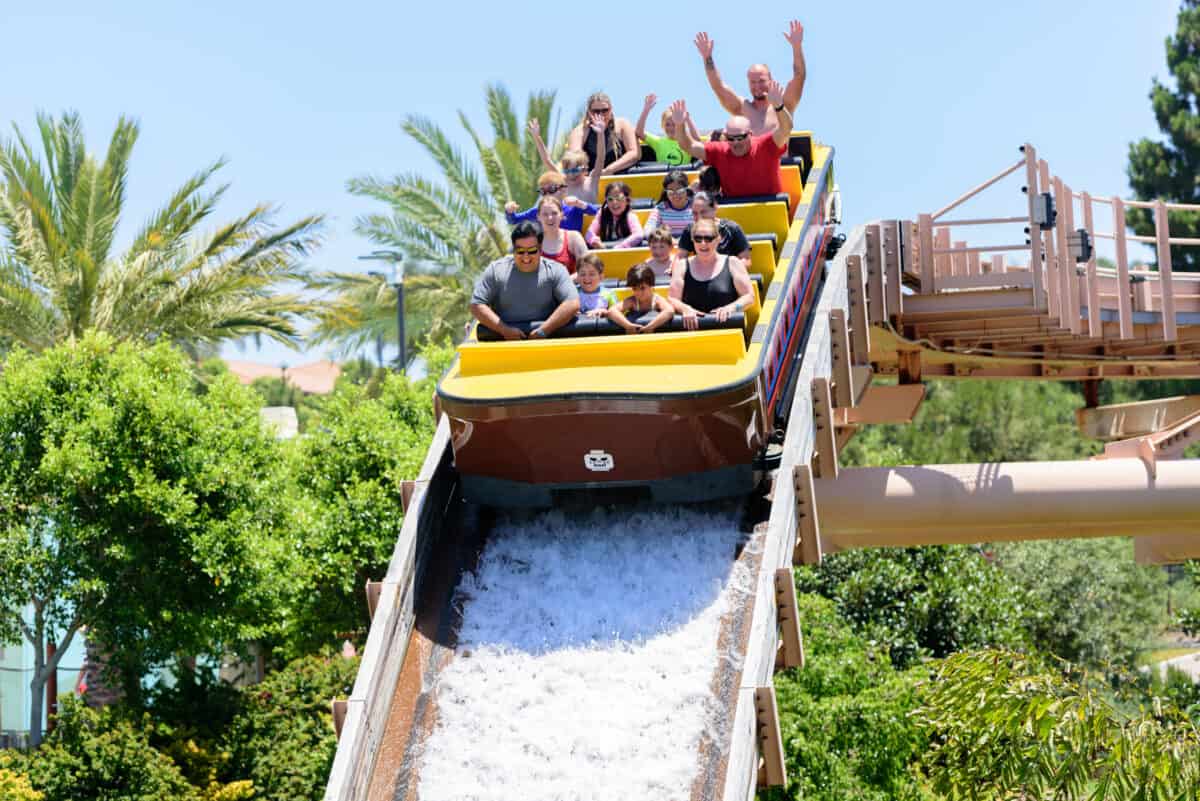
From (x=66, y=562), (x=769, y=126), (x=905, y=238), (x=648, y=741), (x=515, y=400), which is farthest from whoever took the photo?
(x=66, y=562)

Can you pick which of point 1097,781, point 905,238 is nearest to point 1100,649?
point 905,238

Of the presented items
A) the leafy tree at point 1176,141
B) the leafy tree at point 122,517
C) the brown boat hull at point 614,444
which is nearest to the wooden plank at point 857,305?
the brown boat hull at point 614,444

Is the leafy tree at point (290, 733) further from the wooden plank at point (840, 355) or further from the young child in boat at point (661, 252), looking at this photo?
the young child in boat at point (661, 252)

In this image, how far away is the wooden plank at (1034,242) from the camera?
13258 millimetres

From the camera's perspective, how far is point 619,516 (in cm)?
909

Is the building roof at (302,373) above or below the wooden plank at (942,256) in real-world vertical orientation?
above

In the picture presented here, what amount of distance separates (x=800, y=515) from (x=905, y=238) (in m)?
5.93

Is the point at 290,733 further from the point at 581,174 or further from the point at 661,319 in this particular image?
the point at 661,319

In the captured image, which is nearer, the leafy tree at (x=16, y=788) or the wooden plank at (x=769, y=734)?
the wooden plank at (x=769, y=734)

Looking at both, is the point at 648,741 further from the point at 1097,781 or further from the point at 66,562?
the point at 66,562

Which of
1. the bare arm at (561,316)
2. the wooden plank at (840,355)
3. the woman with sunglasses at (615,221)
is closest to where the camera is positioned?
the bare arm at (561,316)

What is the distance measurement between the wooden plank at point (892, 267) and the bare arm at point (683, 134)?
2551mm

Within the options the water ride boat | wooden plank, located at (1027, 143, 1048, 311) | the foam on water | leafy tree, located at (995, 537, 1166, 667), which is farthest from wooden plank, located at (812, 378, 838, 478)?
leafy tree, located at (995, 537, 1166, 667)

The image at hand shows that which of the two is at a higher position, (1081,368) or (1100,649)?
(1081,368)
